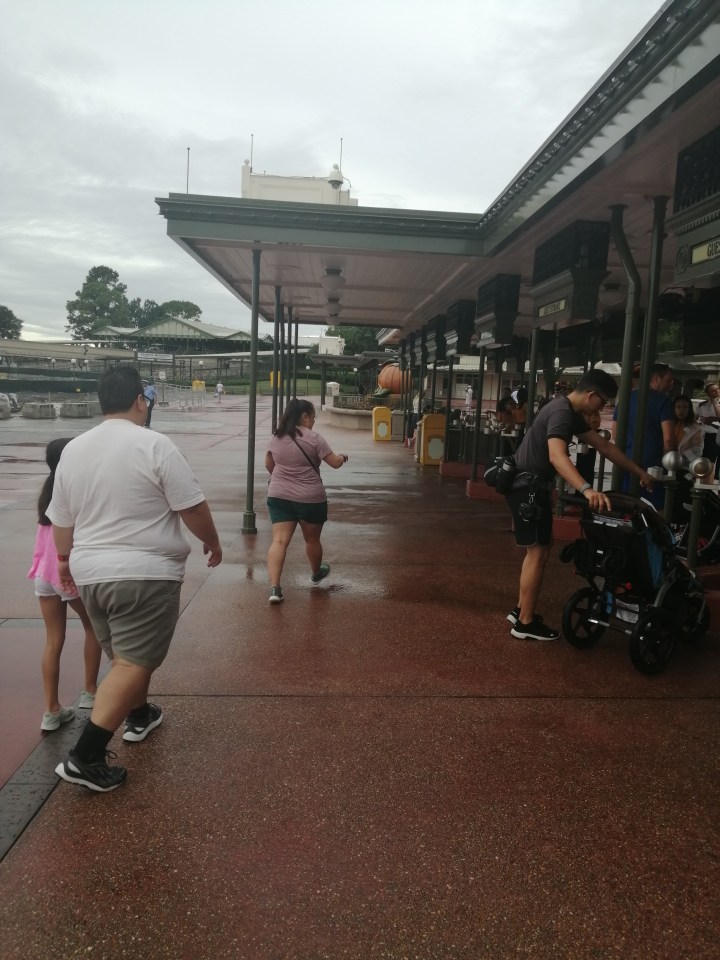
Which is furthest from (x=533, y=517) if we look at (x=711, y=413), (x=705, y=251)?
(x=711, y=413)

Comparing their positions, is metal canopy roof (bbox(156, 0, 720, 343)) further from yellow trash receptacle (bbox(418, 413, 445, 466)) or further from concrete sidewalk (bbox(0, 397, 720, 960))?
concrete sidewalk (bbox(0, 397, 720, 960))

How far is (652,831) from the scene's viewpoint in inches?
111

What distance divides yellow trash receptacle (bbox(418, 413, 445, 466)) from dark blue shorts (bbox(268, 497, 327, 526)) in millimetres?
9583

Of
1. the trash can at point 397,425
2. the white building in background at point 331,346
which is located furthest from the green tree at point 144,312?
the trash can at point 397,425

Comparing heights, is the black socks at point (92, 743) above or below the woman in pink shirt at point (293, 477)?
below

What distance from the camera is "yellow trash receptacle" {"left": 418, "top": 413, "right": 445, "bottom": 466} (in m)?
15.0

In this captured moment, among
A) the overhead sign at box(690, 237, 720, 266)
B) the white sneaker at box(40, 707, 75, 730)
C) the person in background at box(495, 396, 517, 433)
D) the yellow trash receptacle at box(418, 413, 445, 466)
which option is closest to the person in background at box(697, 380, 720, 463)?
the person in background at box(495, 396, 517, 433)

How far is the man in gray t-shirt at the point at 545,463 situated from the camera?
455 cm

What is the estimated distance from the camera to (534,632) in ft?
16.1

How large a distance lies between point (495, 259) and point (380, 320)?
8963 mm

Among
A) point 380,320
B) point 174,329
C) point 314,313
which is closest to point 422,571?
point 314,313

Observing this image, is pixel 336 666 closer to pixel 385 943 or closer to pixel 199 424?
pixel 385 943

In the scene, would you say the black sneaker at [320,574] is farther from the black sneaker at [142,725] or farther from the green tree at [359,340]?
the green tree at [359,340]

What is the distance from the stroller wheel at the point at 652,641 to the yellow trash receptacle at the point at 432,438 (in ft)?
35.1
